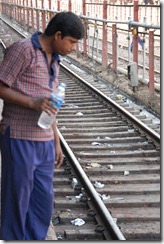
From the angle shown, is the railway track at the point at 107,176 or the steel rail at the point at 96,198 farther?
the railway track at the point at 107,176

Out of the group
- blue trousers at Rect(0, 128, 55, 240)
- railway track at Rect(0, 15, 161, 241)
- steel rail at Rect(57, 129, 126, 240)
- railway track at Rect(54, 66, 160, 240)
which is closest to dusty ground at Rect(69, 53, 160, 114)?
railway track at Rect(0, 15, 161, 241)

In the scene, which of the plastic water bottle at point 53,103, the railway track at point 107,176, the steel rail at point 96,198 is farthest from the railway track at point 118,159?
the plastic water bottle at point 53,103

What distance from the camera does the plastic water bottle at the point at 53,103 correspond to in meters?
3.89

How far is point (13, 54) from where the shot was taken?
4016 mm

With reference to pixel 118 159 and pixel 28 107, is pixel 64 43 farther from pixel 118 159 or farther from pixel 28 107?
pixel 118 159

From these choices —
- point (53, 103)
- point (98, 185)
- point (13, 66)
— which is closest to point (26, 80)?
point (13, 66)

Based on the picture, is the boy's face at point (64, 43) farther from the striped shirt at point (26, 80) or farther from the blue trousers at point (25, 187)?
the blue trousers at point (25, 187)

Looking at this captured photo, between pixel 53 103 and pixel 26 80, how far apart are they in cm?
26

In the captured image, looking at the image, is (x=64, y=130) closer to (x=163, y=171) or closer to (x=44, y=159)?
(x=163, y=171)

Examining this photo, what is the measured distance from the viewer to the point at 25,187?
4.13 m

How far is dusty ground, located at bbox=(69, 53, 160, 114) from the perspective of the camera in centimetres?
1230

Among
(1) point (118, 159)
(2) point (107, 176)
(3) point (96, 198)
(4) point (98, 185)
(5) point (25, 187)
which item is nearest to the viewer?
(5) point (25, 187)

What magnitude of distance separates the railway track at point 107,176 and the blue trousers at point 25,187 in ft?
3.34

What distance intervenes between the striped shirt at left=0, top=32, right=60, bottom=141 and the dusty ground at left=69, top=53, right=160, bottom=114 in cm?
769
